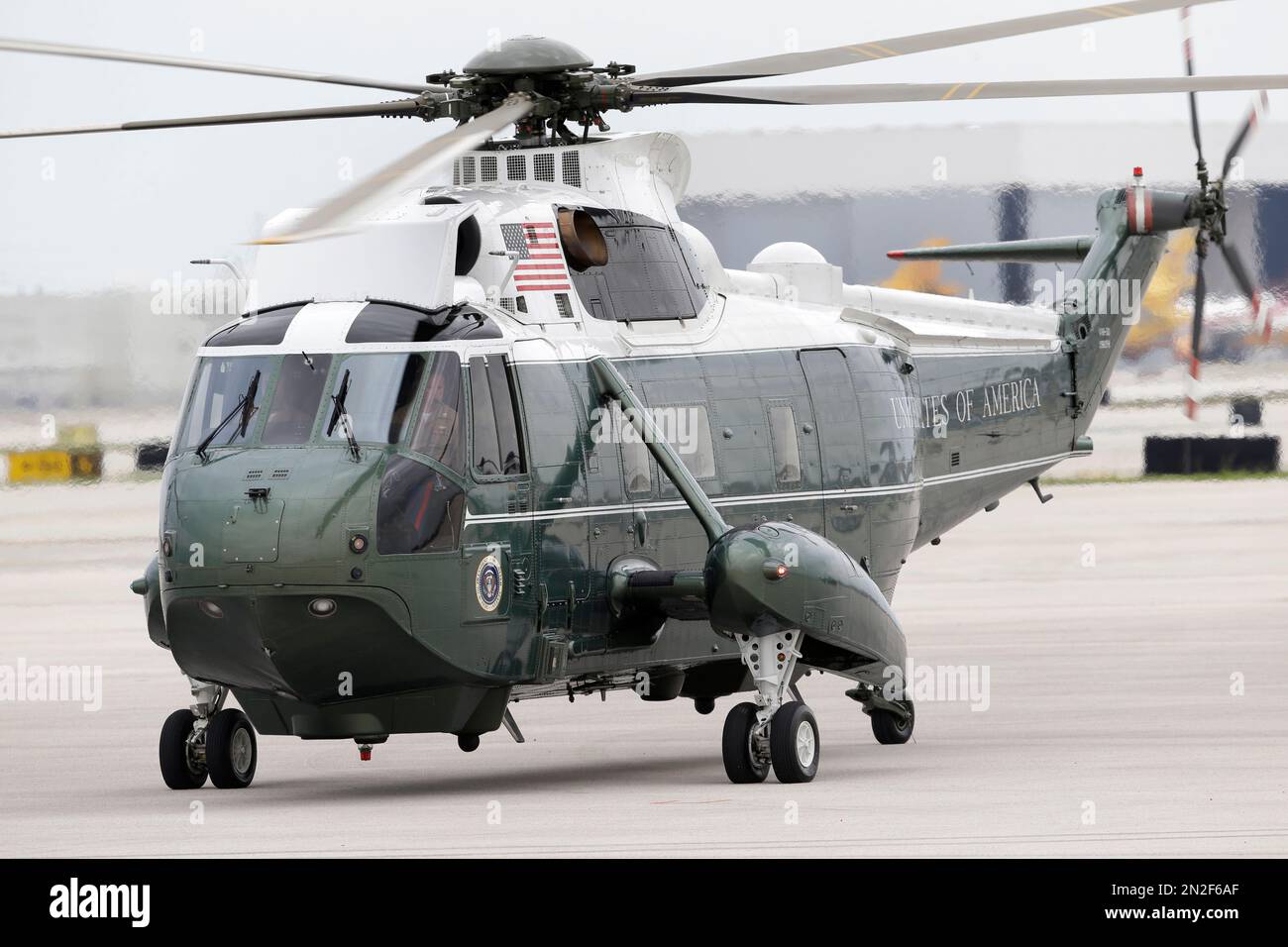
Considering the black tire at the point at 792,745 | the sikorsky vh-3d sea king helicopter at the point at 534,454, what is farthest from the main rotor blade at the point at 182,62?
the black tire at the point at 792,745

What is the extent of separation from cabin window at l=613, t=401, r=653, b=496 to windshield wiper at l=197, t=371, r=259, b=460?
2593mm

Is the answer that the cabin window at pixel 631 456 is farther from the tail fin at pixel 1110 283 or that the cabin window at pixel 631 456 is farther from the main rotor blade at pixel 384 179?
the tail fin at pixel 1110 283

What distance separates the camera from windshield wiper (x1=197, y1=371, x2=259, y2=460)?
49.7 feet

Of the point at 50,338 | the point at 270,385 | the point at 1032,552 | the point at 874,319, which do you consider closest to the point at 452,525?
the point at 270,385

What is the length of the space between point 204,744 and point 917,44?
7013 mm

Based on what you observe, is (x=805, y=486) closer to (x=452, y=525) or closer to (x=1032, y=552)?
(x=452, y=525)

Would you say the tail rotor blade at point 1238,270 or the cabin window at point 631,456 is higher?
the tail rotor blade at point 1238,270

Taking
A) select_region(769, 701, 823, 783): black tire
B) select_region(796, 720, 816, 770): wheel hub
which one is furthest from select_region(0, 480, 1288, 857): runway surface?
select_region(796, 720, 816, 770): wheel hub

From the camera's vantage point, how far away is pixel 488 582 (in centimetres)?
1522

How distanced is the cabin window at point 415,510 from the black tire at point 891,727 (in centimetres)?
517

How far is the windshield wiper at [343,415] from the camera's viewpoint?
14703 mm

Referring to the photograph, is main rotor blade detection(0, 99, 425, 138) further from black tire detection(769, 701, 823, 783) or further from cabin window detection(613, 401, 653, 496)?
black tire detection(769, 701, 823, 783)

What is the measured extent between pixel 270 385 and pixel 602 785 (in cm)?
367

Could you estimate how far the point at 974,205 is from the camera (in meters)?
36.7
